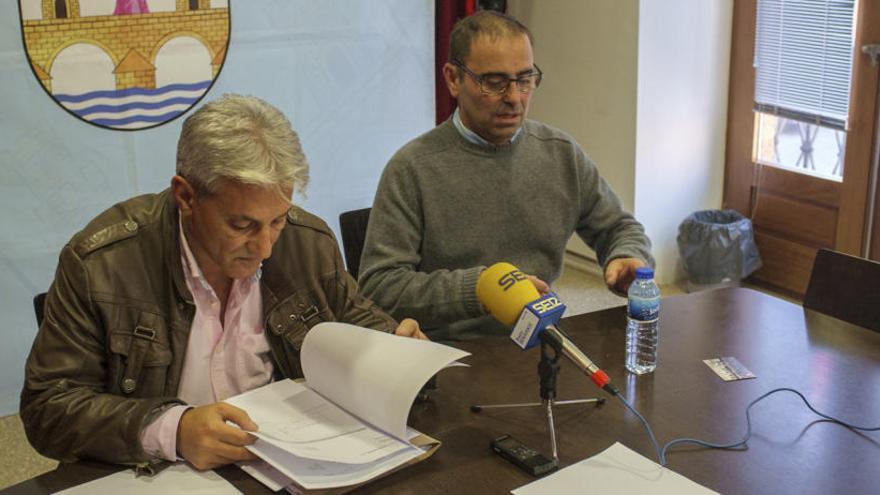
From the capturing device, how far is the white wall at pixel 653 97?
441cm

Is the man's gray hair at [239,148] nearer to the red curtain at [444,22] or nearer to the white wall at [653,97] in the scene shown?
the red curtain at [444,22]

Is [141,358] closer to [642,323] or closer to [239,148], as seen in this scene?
[239,148]

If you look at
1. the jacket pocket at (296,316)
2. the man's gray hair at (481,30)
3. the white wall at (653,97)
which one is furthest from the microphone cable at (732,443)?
the white wall at (653,97)

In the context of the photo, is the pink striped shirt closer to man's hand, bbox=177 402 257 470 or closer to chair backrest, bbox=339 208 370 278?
A: man's hand, bbox=177 402 257 470

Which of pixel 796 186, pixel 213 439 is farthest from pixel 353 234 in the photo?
pixel 796 186

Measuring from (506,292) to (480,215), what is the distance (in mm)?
715

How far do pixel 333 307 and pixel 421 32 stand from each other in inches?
86.3

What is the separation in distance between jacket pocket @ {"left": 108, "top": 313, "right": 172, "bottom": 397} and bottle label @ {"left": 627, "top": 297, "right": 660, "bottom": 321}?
2.92ft

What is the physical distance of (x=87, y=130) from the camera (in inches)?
131

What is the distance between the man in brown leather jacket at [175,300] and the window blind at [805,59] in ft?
9.37

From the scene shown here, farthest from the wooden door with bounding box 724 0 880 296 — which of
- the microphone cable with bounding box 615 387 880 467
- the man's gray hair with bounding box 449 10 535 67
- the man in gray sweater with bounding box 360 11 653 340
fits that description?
the microphone cable with bounding box 615 387 880 467

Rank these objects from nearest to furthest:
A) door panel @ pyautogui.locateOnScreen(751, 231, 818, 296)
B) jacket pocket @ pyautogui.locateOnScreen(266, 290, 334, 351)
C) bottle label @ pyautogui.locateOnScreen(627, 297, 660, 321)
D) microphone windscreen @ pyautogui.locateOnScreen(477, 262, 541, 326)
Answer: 1. microphone windscreen @ pyautogui.locateOnScreen(477, 262, 541, 326)
2. jacket pocket @ pyautogui.locateOnScreen(266, 290, 334, 351)
3. bottle label @ pyautogui.locateOnScreen(627, 297, 660, 321)
4. door panel @ pyautogui.locateOnScreen(751, 231, 818, 296)

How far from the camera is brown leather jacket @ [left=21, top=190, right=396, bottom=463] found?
62.6 inches

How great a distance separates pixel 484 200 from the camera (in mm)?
2430
